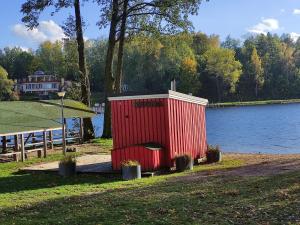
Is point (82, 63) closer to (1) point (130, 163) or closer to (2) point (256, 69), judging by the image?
(1) point (130, 163)

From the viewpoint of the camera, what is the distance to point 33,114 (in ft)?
83.5

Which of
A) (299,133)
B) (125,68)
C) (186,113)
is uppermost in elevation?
(125,68)

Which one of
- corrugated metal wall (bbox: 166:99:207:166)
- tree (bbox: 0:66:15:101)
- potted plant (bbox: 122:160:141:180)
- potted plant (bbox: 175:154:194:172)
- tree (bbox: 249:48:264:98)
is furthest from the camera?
tree (bbox: 249:48:264:98)

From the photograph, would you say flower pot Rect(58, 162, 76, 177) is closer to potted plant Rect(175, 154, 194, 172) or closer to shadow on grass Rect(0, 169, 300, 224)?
potted plant Rect(175, 154, 194, 172)

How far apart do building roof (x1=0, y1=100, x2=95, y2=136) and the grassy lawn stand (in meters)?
7.08

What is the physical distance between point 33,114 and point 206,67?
91326mm

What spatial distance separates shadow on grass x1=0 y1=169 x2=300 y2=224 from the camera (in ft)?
27.2

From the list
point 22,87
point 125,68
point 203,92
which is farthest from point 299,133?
point 22,87

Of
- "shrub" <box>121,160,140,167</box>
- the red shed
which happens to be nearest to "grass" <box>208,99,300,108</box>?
the red shed

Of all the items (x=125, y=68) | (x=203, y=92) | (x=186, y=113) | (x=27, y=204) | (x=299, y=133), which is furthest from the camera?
(x=203, y=92)

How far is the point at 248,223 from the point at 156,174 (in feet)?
30.1

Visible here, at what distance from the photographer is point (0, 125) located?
21.0 meters

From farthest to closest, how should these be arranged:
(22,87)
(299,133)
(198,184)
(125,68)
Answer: (22,87), (125,68), (299,133), (198,184)

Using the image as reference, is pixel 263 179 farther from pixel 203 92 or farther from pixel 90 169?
pixel 203 92
